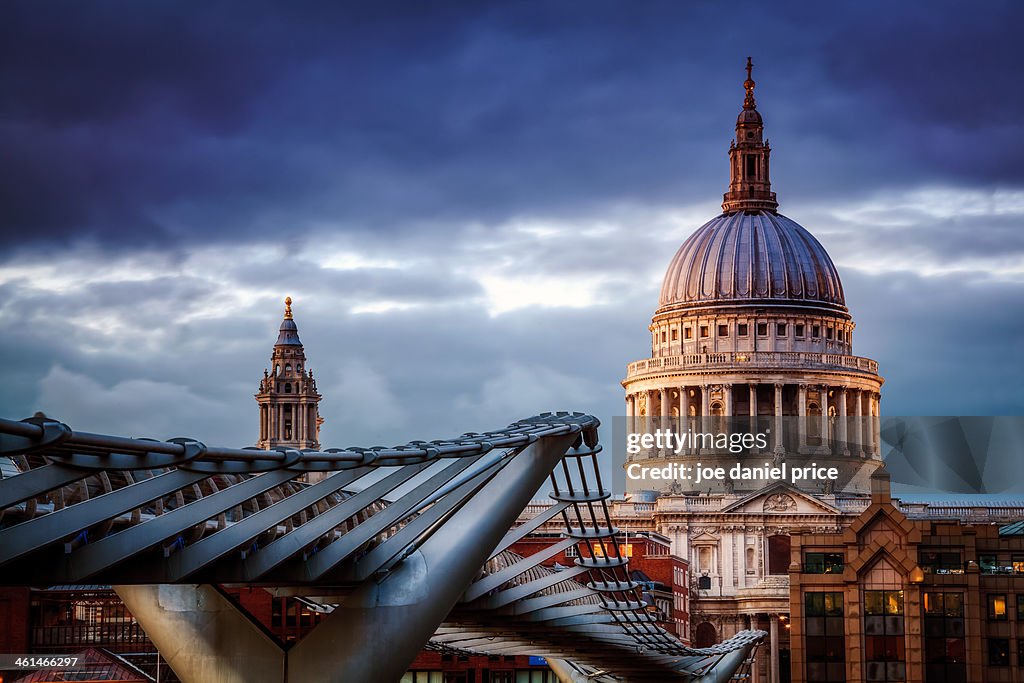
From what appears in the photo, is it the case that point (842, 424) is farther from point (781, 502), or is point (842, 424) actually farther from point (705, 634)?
point (705, 634)

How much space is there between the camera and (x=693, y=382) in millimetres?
193500

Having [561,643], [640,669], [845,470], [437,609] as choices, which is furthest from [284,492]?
[845,470]

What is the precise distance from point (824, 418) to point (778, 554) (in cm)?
2558

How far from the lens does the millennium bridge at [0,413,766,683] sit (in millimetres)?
27391

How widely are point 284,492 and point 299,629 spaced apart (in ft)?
207

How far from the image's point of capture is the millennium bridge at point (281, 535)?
27.4m

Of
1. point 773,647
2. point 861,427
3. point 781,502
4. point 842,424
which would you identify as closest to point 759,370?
point 842,424

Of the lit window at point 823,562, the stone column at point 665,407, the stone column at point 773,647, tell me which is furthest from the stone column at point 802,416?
the lit window at point 823,562

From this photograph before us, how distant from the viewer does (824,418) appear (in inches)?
7530

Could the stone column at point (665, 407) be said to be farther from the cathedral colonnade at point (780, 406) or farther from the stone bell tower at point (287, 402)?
the stone bell tower at point (287, 402)

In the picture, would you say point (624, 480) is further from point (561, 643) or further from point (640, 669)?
point (561, 643)

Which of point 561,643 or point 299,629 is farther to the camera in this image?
point 299,629

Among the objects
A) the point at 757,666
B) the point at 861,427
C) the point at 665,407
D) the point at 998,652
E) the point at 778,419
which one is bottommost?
the point at 757,666

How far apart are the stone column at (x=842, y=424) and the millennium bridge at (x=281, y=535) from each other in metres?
137
